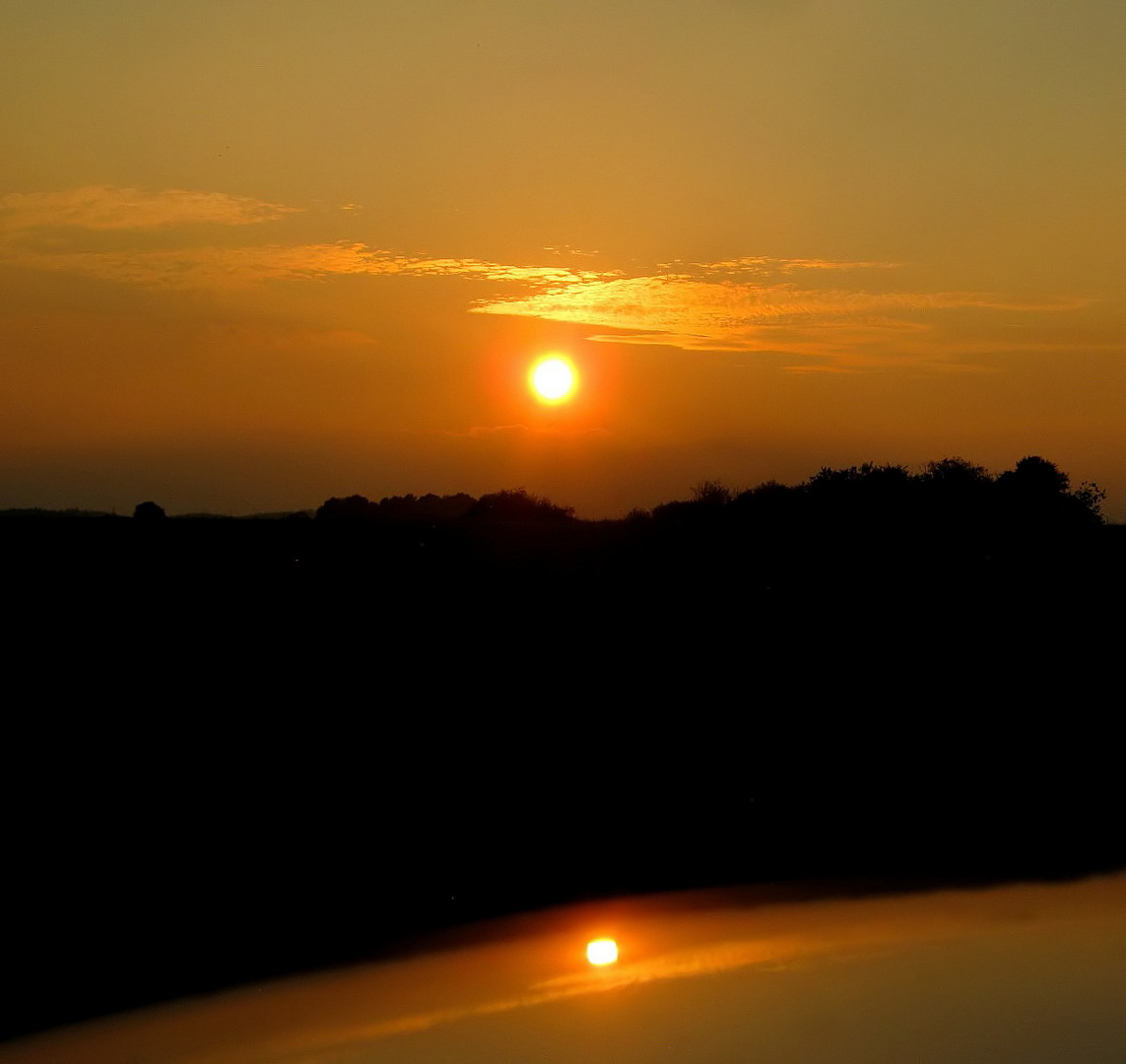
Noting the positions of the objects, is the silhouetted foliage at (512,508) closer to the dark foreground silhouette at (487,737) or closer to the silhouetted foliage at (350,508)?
the silhouetted foliage at (350,508)

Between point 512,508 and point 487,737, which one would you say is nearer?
point 487,737

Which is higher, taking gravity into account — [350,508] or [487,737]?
[350,508]

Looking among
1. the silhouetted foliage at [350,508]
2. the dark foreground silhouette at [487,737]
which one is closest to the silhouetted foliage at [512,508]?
the silhouetted foliage at [350,508]

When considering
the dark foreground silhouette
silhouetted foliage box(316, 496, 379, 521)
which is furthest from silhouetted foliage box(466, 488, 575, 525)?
the dark foreground silhouette

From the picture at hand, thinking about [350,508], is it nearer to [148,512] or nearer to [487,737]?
[148,512]

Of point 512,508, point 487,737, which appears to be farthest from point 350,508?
point 487,737

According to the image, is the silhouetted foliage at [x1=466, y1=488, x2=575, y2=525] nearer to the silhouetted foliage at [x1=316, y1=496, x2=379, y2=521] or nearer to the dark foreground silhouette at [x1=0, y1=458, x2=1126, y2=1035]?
the silhouetted foliage at [x1=316, y1=496, x2=379, y2=521]

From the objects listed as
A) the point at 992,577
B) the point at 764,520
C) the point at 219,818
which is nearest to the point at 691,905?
the point at 219,818

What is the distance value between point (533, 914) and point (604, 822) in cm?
319

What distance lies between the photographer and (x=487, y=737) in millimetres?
18219

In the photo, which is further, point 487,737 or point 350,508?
point 350,508

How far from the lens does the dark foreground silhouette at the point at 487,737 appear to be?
42.3 feet

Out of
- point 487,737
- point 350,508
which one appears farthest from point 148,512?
point 487,737

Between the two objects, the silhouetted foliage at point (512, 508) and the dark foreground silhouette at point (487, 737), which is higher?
the silhouetted foliage at point (512, 508)
